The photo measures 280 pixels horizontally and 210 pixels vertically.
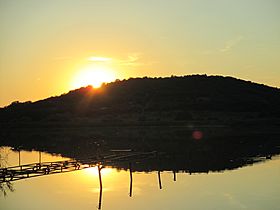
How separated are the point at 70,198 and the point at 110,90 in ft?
320

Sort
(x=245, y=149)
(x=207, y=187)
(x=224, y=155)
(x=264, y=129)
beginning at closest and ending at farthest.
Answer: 1. (x=207, y=187)
2. (x=224, y=155)
3. (x=245, y=149)
4. (x=264, y=129)

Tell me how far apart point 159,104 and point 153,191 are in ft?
234

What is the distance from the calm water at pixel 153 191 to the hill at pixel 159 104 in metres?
45.5

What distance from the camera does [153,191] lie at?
25.3m

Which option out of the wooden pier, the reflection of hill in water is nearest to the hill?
the reflection of hill in water

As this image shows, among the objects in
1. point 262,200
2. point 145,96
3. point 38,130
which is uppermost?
point 145,96

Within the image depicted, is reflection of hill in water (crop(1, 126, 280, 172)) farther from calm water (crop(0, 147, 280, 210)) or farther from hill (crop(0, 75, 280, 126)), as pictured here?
hill (crop(0, 75, 280, 126))

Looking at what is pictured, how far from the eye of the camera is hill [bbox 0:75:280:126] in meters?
81.8

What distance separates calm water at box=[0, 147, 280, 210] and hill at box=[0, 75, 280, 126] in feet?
149

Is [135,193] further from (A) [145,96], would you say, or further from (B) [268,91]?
(B) [268,91]

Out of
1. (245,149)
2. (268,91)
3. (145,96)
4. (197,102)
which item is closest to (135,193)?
(245,149)

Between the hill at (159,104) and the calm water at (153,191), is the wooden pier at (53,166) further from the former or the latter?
the hill at (159,104)

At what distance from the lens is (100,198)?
23922mm

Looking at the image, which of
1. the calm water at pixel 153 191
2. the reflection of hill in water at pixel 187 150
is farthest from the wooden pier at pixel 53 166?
the reflection of hill in water at pixel 187 150
